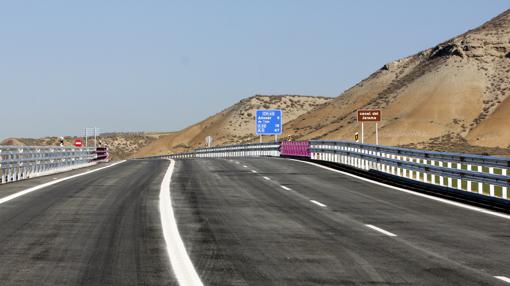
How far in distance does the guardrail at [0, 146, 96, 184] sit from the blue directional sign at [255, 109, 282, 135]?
116ft

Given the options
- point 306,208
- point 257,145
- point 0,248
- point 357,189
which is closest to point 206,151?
point 257,145

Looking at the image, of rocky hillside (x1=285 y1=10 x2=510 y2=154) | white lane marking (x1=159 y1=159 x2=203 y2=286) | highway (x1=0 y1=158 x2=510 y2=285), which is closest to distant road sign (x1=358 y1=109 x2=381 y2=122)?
highway (x1=0 y1=158 x2=510 y2=285)

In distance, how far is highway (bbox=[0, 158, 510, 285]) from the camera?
9.55m

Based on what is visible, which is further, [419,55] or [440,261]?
[419,55]

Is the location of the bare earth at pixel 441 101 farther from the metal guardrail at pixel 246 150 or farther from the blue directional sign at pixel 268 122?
the blue directional sign at pixel 268 122

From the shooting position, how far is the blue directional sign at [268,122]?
7838 cm

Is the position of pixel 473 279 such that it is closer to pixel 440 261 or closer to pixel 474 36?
pixel 440 261

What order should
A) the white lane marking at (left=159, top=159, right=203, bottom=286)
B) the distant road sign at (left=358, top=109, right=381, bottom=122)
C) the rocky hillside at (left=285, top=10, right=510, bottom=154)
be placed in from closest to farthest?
the white lane marking at (left=159, top=159, right=203, bottom=286) < the distant road sign at (left=358, top=109, right=381, bottom=122) < the rocky hillside at (left=285, top=10, right=510, bottom=154)

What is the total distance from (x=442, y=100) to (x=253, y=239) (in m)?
128

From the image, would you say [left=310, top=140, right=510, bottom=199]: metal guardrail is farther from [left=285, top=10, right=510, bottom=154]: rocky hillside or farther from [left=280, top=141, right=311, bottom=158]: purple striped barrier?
[left=285, top=10, right=510, bottom=154]: rocky hillside

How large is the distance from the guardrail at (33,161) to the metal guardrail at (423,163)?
40.9 feet

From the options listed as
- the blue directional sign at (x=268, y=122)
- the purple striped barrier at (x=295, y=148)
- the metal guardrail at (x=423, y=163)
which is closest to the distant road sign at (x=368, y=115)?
the metal guardrail at (x=423, y=163)

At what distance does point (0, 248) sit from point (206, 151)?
78.9 m

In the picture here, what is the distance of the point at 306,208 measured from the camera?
60.3ft
